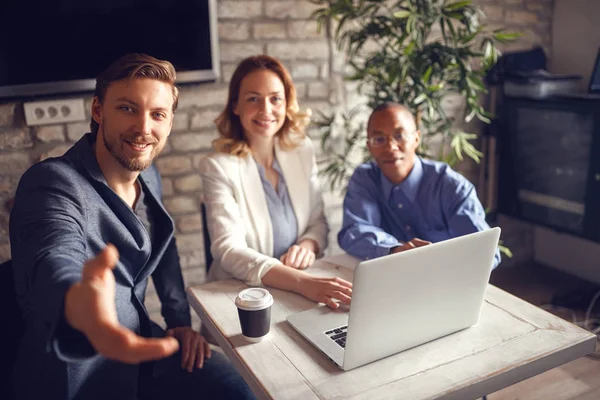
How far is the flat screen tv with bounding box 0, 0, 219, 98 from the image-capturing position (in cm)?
211

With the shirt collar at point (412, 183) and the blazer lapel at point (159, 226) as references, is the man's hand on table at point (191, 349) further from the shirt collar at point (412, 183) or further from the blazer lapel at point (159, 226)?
the shirt collar at point (412, 183)

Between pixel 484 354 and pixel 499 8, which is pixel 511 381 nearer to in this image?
pixel 484 354

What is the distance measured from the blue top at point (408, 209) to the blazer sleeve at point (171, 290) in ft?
1.81

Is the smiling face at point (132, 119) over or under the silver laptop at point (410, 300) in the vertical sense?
over

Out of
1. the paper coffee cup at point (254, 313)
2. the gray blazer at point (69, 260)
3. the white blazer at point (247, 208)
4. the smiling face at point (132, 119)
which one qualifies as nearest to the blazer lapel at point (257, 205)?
the white blazer at point (247, 208)

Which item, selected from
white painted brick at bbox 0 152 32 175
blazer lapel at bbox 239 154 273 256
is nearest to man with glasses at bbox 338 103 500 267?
blazer lapel at bbox 239 154 273 256

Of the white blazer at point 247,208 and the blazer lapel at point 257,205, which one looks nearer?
the white blazer at point 247,208

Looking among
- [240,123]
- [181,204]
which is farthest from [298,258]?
[181,204]

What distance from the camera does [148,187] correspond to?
1.59 m

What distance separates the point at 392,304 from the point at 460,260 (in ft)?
0.59

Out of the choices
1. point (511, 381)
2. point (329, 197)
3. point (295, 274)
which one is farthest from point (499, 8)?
point (511, 381)

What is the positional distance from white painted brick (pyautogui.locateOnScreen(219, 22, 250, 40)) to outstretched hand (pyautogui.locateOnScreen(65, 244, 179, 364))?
1.86 m

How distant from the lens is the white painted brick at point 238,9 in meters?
2.44

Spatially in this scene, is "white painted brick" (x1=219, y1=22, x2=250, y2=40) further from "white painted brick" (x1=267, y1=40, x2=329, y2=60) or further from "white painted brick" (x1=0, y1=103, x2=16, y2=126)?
"white painted brick" (x1=0, y1=103, x2=16, y2=126)
